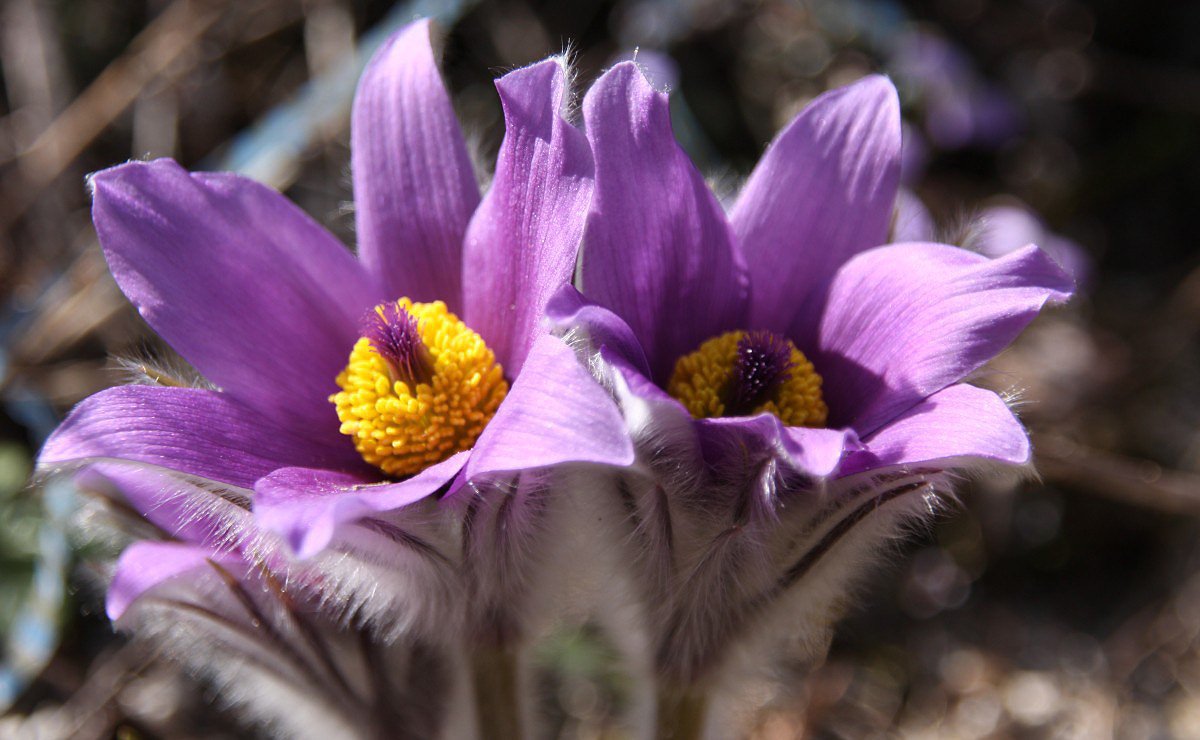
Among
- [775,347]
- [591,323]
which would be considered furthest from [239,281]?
[775,347]

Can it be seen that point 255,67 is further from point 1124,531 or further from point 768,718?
point 1124,531

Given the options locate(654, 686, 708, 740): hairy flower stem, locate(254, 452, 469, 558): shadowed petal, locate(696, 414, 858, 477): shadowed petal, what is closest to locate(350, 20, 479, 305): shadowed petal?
locate(254, 452, 469, 558): shadowed petal

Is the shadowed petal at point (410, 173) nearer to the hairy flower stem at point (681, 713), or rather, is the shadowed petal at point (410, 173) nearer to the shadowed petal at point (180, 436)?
the shadowed petal at point (180, 436)

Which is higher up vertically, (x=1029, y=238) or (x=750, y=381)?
(x=750, y=381)

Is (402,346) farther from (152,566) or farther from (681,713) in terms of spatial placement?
(681,713)

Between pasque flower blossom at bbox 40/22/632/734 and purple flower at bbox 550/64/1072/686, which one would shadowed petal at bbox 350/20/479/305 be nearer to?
pasque flower blossom at bbox 40/22/632/734

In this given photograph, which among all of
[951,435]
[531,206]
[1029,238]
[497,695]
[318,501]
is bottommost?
[1029,238]
